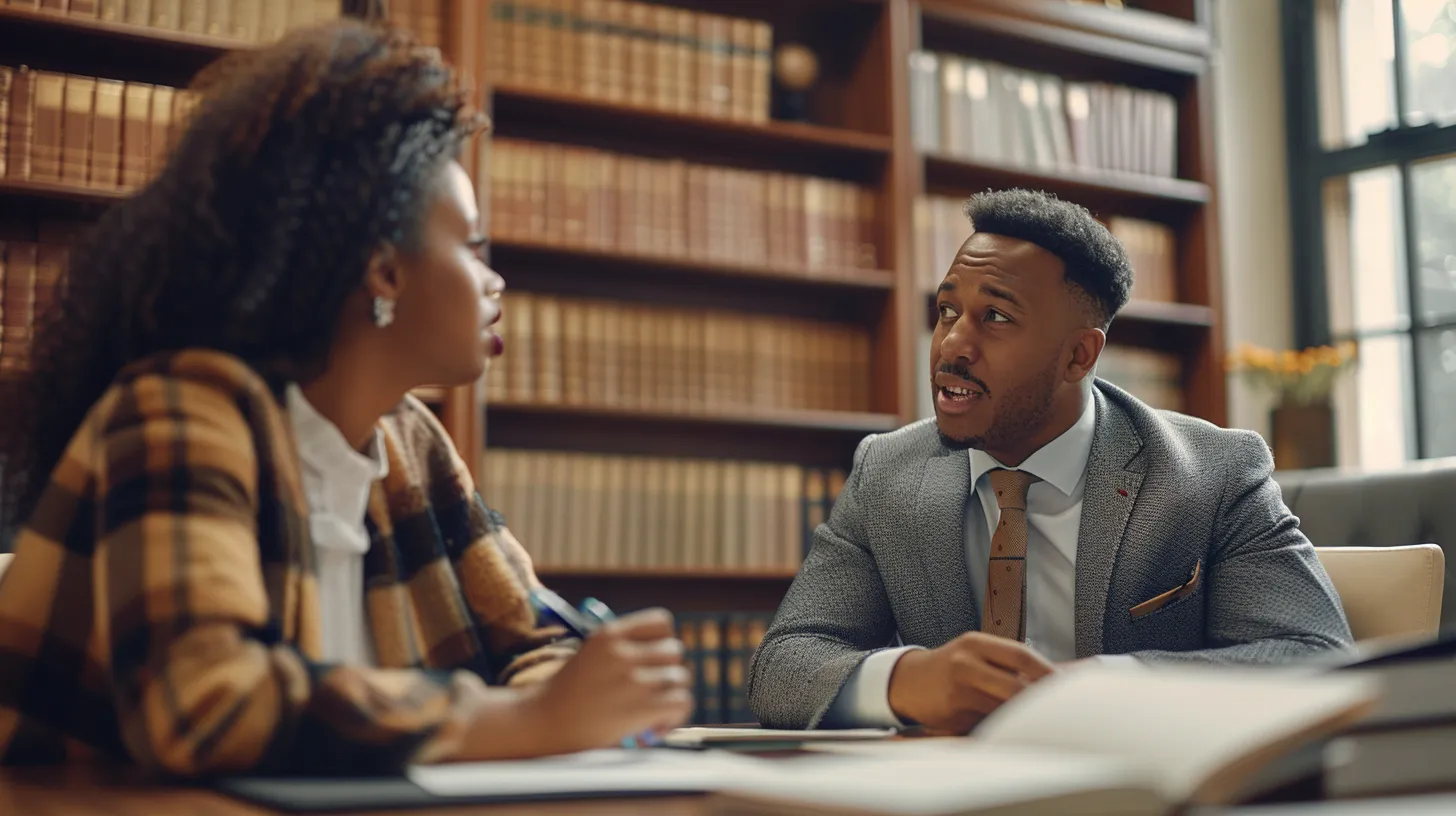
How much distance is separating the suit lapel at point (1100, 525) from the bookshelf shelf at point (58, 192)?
76.2 inches

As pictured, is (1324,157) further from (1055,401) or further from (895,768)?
(895,768)

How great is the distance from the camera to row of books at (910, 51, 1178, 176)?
3.67 meters

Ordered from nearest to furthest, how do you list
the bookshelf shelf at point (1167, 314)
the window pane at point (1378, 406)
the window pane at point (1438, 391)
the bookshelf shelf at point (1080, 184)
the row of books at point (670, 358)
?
the row of books at point (670, 358), the bookshelf shelf at point (1080, 184), the bookshelf shelf at point (1167, 314), the window pane at point (1438, 391), the window pane at point (1378, 406)

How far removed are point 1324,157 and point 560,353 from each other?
2715mm

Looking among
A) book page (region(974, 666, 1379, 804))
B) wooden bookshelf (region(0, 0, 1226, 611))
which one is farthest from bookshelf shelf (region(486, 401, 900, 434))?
book page (region(974, 666, 1379, 804))

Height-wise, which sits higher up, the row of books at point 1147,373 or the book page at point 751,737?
the row of books at point 1147,373

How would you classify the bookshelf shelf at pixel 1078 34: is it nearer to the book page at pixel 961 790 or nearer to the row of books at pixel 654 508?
the row of books at pixel 654 508

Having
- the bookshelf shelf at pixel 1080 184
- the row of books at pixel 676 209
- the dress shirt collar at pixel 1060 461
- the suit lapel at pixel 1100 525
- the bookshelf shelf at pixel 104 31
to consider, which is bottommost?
the suit lapel at pixel 1100 525

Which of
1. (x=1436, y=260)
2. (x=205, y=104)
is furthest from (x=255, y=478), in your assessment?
(x=1436, y=260)

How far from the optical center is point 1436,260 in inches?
166

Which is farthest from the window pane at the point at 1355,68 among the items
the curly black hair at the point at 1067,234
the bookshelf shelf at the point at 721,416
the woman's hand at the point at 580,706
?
the woman's hand at the point at 580,706

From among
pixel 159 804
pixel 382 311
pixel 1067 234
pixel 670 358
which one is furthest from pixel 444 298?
pixel 670 358

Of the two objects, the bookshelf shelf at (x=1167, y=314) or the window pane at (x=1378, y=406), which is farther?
the window pane at (x=1378, y=406)

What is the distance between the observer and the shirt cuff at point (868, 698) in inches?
56.9
